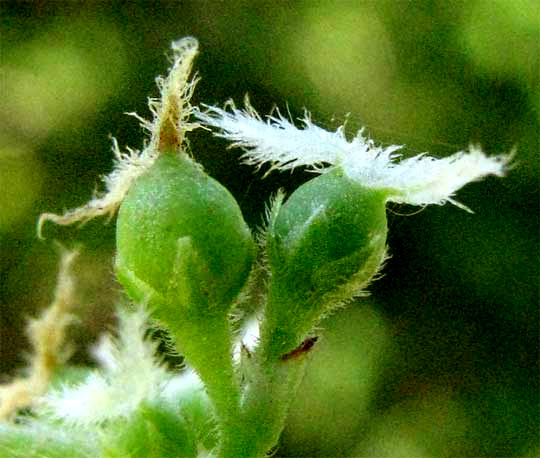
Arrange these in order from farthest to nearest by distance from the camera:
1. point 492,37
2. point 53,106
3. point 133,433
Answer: point 53,106, point 492,37, point 133,433

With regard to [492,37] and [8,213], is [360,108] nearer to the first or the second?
[492,37]

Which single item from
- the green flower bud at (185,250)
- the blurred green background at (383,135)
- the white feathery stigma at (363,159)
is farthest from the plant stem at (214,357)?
the blurred green background at (383,135)

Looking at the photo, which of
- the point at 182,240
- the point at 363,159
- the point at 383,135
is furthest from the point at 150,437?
the point at 383,135

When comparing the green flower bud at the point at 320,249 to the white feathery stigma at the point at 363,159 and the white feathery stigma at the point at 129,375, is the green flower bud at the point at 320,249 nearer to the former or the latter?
the white feathery stigma at the point at 363,159

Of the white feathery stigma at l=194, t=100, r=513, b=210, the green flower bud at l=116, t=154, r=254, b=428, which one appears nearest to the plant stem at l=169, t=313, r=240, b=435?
the green flower bud at l=116, t=154, r=254, b=428

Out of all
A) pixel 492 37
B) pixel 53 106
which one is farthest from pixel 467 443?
pixel 53 106
